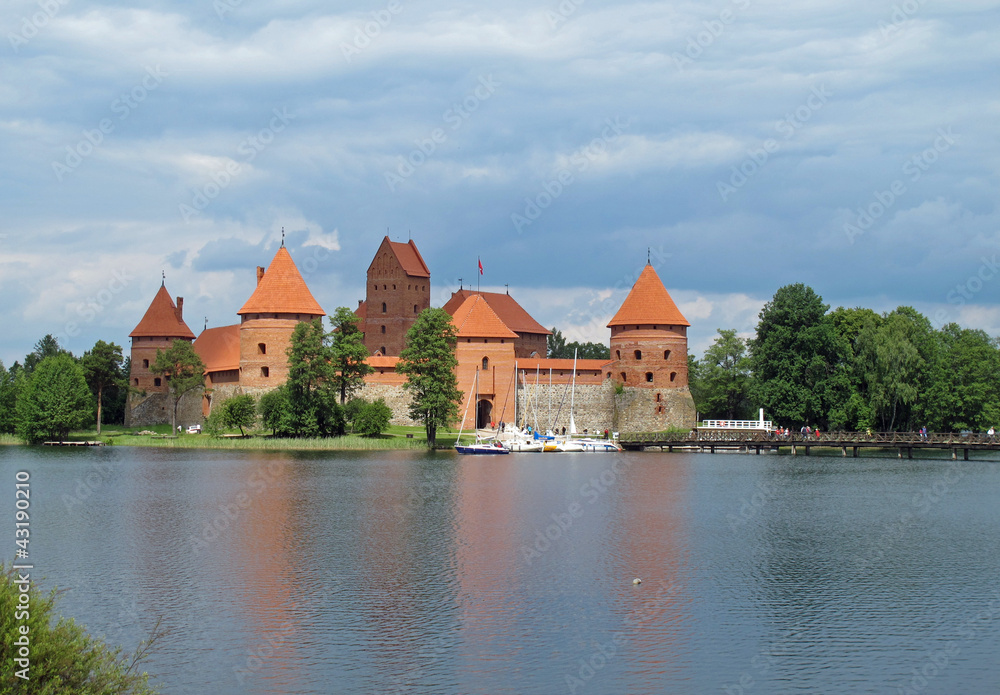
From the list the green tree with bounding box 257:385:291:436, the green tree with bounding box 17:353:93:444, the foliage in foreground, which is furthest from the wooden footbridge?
the foliage in foreground

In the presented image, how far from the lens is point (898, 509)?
82.2ft

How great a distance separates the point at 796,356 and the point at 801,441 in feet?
13.8

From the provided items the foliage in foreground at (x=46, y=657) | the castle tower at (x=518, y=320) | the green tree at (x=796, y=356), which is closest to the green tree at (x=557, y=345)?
the castle tower at (x=518, y=320)

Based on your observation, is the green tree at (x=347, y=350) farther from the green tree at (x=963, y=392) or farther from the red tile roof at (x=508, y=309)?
the green tree at (x=963, y=392)

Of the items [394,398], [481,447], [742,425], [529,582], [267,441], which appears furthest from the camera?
[394,398]

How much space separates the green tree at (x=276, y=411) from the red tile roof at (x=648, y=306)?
1744 centimetres

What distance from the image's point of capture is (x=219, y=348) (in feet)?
186

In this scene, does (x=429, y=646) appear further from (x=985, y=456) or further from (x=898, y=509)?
(x=985, y=456)

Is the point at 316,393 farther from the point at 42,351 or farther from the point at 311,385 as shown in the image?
the point at 42,351

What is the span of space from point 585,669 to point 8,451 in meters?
36.9

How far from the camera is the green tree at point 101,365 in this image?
178 ft

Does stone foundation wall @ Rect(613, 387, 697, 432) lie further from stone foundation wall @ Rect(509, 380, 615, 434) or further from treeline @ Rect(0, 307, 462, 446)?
treeline @ Rect(0, 307, 462, 446)

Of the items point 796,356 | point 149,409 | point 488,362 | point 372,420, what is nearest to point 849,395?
point 796,356

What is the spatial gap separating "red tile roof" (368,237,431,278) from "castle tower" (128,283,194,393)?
39.9ft
